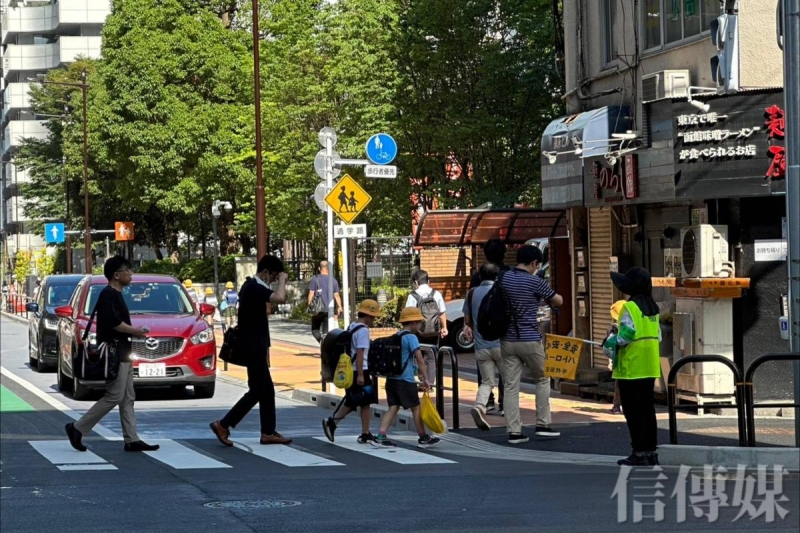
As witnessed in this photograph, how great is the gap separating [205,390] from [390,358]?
7.48 metres

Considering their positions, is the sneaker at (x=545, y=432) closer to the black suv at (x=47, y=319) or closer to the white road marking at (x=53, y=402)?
the white road marking at (x=53, y=402)

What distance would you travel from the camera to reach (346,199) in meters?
19.7

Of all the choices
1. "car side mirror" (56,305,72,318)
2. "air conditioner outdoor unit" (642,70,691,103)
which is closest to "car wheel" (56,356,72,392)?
"car side mirror" (56,305,72,318)

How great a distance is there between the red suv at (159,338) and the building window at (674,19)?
766 cm

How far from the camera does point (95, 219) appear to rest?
2906 inches

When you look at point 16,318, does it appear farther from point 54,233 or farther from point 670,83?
point 670,83

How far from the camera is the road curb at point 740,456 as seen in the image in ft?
35.8

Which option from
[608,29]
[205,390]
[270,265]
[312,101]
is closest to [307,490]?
[270,265]

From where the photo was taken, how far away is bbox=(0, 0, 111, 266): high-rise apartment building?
10725 centimetres

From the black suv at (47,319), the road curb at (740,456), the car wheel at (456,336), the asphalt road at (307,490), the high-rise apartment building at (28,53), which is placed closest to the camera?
the asphalt road at (307,490)

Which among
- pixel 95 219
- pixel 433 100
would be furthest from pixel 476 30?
pixel 95 219

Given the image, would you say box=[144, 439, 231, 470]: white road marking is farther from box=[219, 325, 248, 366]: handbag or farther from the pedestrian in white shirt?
the pedestrian in white shirt

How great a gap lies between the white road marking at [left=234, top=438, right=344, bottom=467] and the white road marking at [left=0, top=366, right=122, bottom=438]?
1.78 m

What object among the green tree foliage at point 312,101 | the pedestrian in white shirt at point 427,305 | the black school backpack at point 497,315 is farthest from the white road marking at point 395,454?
the green tree foliage at point 312,101
